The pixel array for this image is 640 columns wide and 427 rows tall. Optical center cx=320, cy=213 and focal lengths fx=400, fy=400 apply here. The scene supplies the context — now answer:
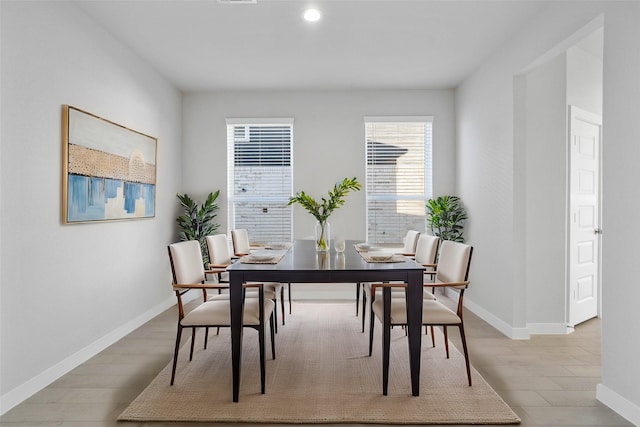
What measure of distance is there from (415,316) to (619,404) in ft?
4.02

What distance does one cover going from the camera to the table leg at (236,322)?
2.38 metres

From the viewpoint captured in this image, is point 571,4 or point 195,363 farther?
point 195,363

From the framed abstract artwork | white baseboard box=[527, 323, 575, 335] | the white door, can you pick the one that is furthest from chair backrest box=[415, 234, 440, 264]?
the framed abstract artwork

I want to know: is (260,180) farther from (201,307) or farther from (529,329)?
(529,329)

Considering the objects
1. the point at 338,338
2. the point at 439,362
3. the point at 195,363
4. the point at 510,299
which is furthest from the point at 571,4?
the point at 195,363

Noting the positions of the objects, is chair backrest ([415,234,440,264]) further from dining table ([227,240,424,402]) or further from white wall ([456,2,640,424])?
dining table ([227,240,424,402])

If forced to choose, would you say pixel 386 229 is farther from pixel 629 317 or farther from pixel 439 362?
pixel 629 317

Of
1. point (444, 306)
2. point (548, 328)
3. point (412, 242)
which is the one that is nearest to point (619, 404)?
point (444, 306)

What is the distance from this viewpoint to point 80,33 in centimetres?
315

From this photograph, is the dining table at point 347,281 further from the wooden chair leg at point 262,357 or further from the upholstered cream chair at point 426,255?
the upholstered cream chair at point 426,255

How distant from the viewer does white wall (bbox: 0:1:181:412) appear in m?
2.43

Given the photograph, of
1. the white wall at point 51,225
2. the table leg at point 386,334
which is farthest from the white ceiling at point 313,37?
the table leg at point 386,334

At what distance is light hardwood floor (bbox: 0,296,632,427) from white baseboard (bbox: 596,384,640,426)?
0.12ft

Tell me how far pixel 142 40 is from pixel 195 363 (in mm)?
2933
